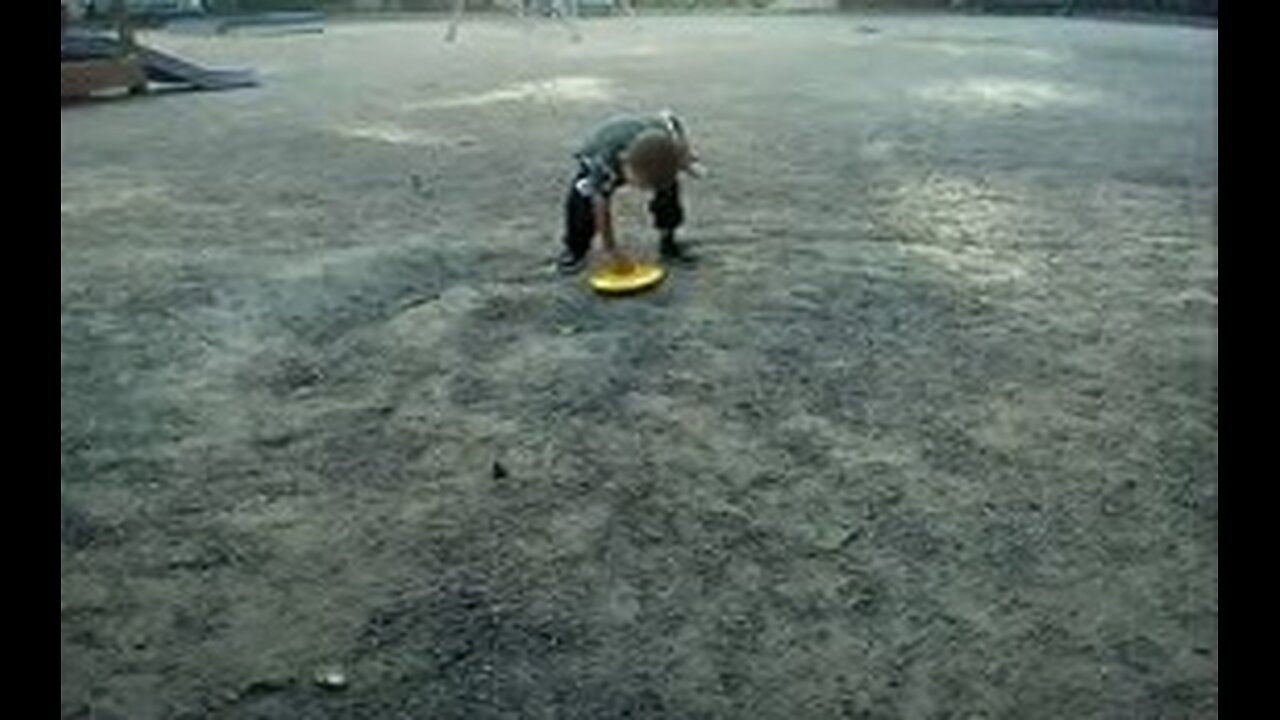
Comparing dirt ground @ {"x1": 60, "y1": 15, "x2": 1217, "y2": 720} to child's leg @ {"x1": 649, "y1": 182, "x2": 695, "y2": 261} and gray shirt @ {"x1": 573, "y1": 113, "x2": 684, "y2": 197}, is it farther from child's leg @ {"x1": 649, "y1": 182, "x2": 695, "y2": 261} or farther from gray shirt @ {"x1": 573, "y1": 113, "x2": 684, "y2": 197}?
gray shirt @ {"x1": 573, "y1": 113, "x2": 684, "y2": 197}

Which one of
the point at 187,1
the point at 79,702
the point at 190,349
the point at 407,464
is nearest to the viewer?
the point at 79,702

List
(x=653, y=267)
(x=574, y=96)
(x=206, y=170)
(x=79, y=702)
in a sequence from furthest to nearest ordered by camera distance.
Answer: (x=574, y=96) → (x=206, y=170) → (x=653, y=267) → (x=79, y=702)

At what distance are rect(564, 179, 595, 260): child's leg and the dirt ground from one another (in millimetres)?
206

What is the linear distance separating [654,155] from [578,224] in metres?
0.66

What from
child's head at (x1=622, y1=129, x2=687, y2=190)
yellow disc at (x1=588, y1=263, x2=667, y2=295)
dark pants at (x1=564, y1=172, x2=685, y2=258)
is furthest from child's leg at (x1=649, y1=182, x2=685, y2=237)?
yellow disc at (x1=588, y1=263, x2=667, y2=295)

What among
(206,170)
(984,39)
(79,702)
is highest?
(984,39)

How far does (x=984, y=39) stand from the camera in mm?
22141

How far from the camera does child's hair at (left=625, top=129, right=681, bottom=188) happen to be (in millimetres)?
6832

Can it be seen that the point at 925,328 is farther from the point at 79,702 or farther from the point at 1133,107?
the point at 1133,107

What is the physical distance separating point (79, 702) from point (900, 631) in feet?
7.28

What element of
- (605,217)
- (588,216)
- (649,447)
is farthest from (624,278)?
(649,447)

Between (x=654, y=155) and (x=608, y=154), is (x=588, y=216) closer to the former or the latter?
(x=608, y=154)

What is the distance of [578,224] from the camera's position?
285 inches

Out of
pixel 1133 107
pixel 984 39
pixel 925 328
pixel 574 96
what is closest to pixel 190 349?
pixel 925 328
